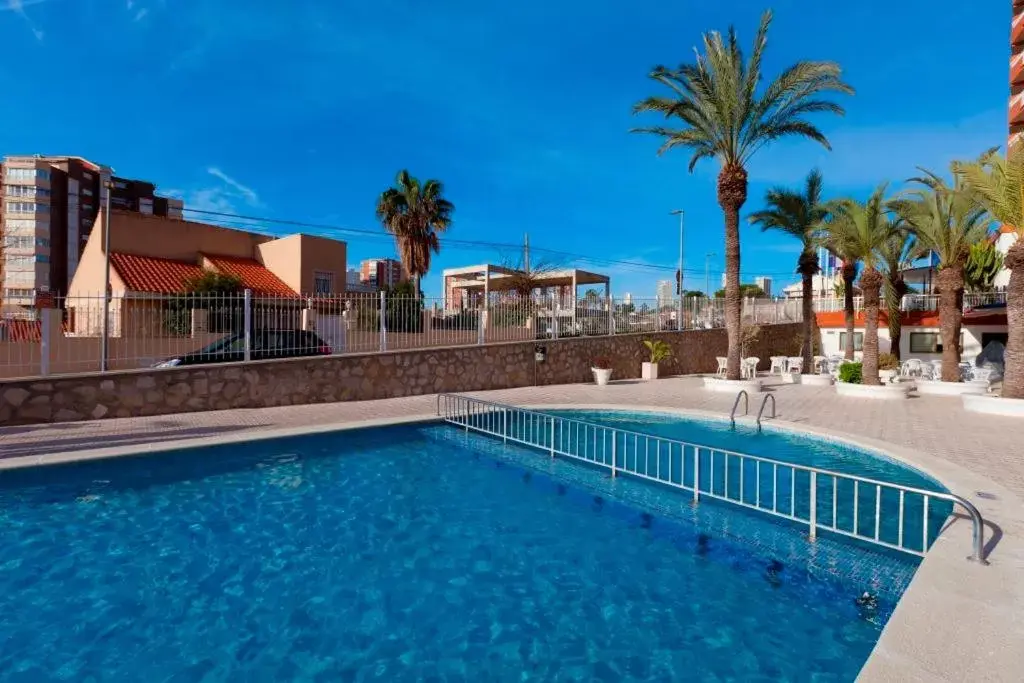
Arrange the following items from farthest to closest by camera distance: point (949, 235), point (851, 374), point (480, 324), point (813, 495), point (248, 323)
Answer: point (851, 374), point (949, 235), point (480, 324), point (248, 323), point (813, 495)

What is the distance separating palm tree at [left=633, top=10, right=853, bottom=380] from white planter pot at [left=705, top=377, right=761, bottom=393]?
1.94 feet

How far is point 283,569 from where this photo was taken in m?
5.11

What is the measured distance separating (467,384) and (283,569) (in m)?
12.0

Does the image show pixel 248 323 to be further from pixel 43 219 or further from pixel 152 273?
pixel 43 219

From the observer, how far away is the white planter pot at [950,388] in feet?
55.3

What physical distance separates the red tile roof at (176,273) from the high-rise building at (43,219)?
1896 inches

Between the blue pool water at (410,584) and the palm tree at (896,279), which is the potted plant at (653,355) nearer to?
the palm tree at (896,279)

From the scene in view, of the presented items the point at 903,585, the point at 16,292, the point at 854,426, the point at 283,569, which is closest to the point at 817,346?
the point at 854,426

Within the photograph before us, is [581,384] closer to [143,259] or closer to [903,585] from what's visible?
[903,585]

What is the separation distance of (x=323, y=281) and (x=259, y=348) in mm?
17615

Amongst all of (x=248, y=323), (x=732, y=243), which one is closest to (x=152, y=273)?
(x=248, y=323)

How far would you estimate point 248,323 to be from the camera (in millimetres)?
12891

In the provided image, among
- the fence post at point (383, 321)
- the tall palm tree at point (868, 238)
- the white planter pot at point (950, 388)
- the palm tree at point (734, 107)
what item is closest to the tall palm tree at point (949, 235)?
the white planter pot at point (950, 388)

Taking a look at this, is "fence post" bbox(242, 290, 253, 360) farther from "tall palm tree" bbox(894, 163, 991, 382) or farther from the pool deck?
"tall palm tree" bbox(894, 163, 991, 382)
